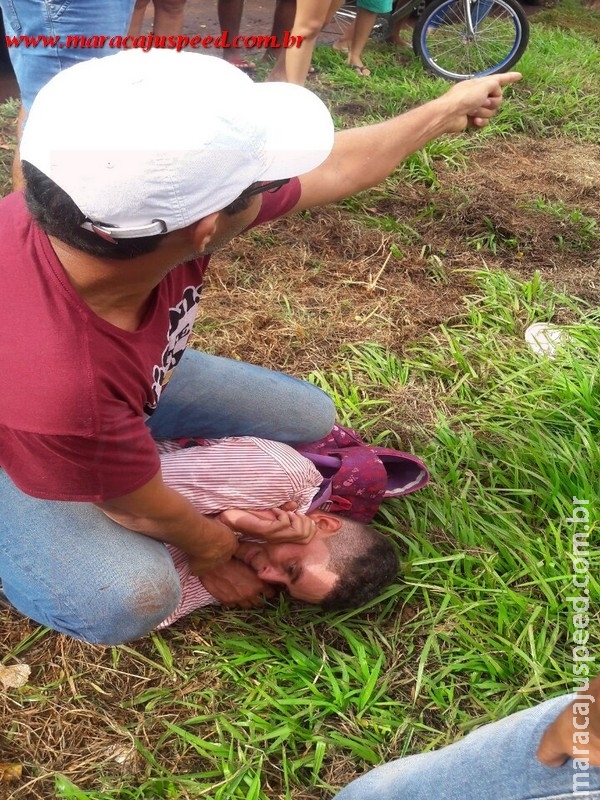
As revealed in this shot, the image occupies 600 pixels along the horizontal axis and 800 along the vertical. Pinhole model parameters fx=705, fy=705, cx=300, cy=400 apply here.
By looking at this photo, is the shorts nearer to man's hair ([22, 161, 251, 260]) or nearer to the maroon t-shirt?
the maroon t-shirt

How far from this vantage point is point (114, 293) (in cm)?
127

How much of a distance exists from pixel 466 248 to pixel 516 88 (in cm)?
205

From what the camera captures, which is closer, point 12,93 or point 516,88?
point 12,93

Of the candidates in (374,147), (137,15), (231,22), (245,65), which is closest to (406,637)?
(374,147)

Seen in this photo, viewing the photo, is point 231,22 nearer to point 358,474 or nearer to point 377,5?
point 377,5

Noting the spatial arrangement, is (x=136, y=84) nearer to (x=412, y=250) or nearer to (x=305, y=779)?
(x=305, y=779)

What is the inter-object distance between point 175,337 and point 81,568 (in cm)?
55

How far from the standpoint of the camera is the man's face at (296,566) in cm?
187

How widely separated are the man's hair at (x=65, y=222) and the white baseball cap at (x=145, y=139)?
0.07 ft

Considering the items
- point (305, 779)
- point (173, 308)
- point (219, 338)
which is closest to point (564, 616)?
point (305, 779)

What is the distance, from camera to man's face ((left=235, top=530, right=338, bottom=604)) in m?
1.87

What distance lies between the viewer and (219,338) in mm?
2684

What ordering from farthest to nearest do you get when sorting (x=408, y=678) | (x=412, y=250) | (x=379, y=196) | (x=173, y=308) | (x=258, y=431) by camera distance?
(x=379, y=196)
(x=412, y=250)
(x=258, y=431)
(x=408, y=678)
(x=173, y=308)

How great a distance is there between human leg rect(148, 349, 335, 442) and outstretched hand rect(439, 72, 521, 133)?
35.8 inches
